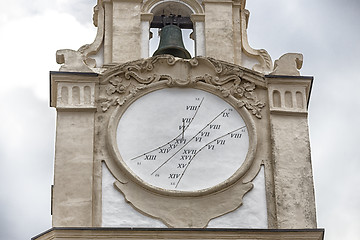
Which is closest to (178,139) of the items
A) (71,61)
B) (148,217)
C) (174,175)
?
(174,175)

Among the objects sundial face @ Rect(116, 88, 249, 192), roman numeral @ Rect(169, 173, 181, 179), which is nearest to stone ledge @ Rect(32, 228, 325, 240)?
sundial face @ Rect(116, 88, 249, 192)

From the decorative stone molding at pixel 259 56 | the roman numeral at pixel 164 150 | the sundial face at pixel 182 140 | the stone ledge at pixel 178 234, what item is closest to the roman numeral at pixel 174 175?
the sundial face at pixel 182 140

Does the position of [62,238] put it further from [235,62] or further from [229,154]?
[235,62]

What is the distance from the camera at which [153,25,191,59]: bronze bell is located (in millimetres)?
24891

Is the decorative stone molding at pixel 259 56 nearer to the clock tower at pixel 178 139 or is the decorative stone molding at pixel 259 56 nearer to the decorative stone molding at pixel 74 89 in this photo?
the clock tower at pixel 178 139

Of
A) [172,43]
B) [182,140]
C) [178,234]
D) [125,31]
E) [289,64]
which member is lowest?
[178,234]

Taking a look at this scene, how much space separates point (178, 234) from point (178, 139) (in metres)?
1.99

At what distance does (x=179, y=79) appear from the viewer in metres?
23.8

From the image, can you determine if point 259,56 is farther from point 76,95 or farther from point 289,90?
point 76,95

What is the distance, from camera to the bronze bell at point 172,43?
2489 cm

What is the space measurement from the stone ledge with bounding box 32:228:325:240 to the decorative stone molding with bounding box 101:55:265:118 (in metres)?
2.47

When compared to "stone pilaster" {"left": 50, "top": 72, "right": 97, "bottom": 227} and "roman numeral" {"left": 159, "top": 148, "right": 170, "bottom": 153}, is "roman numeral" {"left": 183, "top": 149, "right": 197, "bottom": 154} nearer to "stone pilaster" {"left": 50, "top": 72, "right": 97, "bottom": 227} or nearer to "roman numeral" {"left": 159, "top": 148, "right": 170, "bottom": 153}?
"roman numeral" {"left": 159, "top": 148, "right": 170, "bottom": 153}

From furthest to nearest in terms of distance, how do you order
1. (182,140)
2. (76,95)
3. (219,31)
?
(219,31)
(76,95)
(182,140)

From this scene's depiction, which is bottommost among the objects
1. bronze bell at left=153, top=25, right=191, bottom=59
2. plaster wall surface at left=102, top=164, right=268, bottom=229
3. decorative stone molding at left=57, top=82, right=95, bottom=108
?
plaster wall surface at left=102, top=164, right=268, bottom=229
